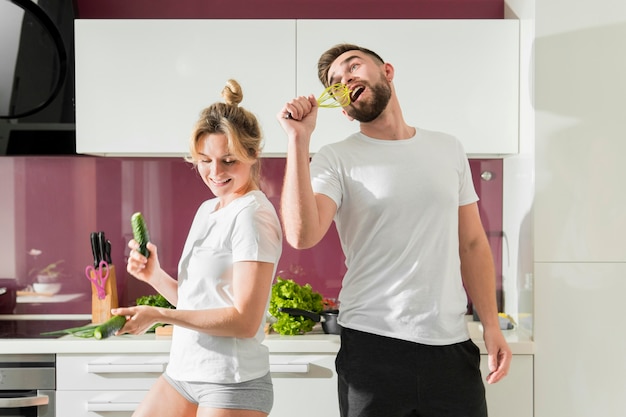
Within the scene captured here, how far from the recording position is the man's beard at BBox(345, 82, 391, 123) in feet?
6.11

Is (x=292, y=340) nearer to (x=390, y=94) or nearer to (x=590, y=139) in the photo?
(x=390, y=94)

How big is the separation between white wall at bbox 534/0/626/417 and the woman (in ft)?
4.09

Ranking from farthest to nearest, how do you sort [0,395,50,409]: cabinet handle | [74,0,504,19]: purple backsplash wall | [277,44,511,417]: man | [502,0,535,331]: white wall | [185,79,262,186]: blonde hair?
[74,0,504,19]: purple backsplash wall
[502,0,535,331]: white wall
[0,395,50,409]: cabinet handle
[277,44,511,417]: man
[185,79,262,186]: blonde hair

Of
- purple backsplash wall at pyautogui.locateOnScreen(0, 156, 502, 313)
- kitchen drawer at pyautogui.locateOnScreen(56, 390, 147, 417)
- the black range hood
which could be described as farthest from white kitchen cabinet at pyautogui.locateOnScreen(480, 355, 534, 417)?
the black range hood

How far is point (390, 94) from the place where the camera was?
1.90 meters

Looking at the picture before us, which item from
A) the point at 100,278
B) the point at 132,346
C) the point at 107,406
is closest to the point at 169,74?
the point at 100,278

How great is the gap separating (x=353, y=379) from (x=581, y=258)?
1.13 meters

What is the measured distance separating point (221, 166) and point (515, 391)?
55.7 inches

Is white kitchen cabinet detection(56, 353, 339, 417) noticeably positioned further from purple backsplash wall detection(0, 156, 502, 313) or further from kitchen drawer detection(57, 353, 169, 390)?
purple backsplash wall detection(0, 156, 502, 313)

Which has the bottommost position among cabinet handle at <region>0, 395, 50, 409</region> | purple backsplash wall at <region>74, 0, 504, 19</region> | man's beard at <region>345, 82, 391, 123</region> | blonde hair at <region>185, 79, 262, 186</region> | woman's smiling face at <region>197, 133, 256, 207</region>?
cabinet handle at <region>0, 395, 50, 409</region>

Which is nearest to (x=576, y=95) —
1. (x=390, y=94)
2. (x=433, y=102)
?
(x=433, y=102)

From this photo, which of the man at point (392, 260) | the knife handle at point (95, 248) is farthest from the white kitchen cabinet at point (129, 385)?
the man at point (392, 260)

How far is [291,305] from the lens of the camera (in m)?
2.63

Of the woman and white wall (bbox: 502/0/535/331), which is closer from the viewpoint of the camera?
the woman
